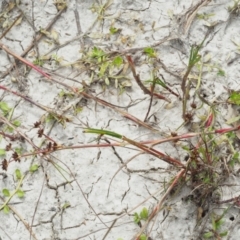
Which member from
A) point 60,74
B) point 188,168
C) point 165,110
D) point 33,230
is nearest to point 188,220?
point 188,168

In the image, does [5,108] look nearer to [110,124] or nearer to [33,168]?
[33,168]

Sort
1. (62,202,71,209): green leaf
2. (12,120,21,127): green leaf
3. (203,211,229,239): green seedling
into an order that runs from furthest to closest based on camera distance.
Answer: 1. (12,120,21,127): green leaf
2. (62,202,71,209): green leaf
3. (203,211,229,239): green seedling

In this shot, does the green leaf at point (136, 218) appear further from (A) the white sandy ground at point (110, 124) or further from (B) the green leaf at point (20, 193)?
(B) the green leaf at point (20, 193)

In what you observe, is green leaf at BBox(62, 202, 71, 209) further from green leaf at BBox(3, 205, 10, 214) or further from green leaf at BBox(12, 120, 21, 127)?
green leaf at BBox(12, 120, 21, 127)

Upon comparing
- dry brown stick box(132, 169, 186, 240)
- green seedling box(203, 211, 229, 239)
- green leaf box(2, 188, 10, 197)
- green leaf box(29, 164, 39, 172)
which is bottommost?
green seedling box(203, 211, 229, 239)

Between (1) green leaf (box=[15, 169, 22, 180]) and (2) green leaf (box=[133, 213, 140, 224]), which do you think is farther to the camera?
(1) green leaf (box=[15, 169, 22, 180])

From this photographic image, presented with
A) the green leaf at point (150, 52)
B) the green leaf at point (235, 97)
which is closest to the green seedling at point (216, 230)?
the green leaf at point (235, 97)

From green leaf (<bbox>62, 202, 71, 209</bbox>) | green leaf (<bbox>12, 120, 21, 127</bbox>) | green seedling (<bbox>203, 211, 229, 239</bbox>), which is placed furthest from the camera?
green leaf (<bbox>12, 120, 21, 127</bbox>)

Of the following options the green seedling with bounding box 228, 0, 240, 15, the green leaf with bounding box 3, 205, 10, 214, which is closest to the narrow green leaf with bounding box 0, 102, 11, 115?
the green leaf with bounding box 3, 205, 10, 214

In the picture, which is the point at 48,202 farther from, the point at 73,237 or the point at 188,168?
the point at 188,168
